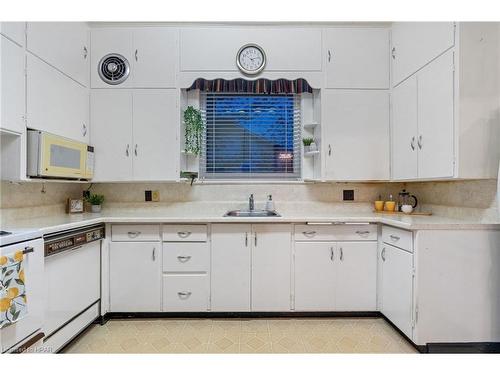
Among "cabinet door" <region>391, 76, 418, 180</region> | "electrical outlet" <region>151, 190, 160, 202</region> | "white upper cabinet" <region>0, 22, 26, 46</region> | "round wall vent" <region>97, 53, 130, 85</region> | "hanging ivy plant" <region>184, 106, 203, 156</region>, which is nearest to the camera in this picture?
"white upper cabinet" <region>0, 22, 26, 46</region>

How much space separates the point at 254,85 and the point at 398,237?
1869mm

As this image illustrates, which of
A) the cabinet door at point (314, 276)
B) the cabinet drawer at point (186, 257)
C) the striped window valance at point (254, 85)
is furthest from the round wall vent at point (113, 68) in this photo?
the cabinet door at point (314, 276)

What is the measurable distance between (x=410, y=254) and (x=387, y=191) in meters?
1.20

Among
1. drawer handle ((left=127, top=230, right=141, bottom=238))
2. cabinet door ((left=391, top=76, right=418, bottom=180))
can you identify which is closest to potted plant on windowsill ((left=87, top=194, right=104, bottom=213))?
drawer handle ((left=127, top=230, right=141, bottom=238))

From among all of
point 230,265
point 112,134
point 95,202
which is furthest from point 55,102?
point 230,265

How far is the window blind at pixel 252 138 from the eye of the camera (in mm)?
3258

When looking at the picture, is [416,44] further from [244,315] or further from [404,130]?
[244,315]

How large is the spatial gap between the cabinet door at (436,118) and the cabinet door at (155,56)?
219 cm

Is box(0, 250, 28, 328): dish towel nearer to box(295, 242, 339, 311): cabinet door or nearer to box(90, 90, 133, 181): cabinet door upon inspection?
box(90, 90, 133, 181): cabinet door

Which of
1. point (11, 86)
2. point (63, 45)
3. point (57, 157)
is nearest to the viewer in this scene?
point (11, 86)

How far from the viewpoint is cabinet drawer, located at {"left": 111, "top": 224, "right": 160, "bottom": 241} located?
260 centimetres

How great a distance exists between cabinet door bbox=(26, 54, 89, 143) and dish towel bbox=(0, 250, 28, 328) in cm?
102

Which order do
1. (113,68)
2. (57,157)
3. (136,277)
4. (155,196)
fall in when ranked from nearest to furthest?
(57,157), (136,277), (113,68), (155,196)

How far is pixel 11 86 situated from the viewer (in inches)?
75.6
